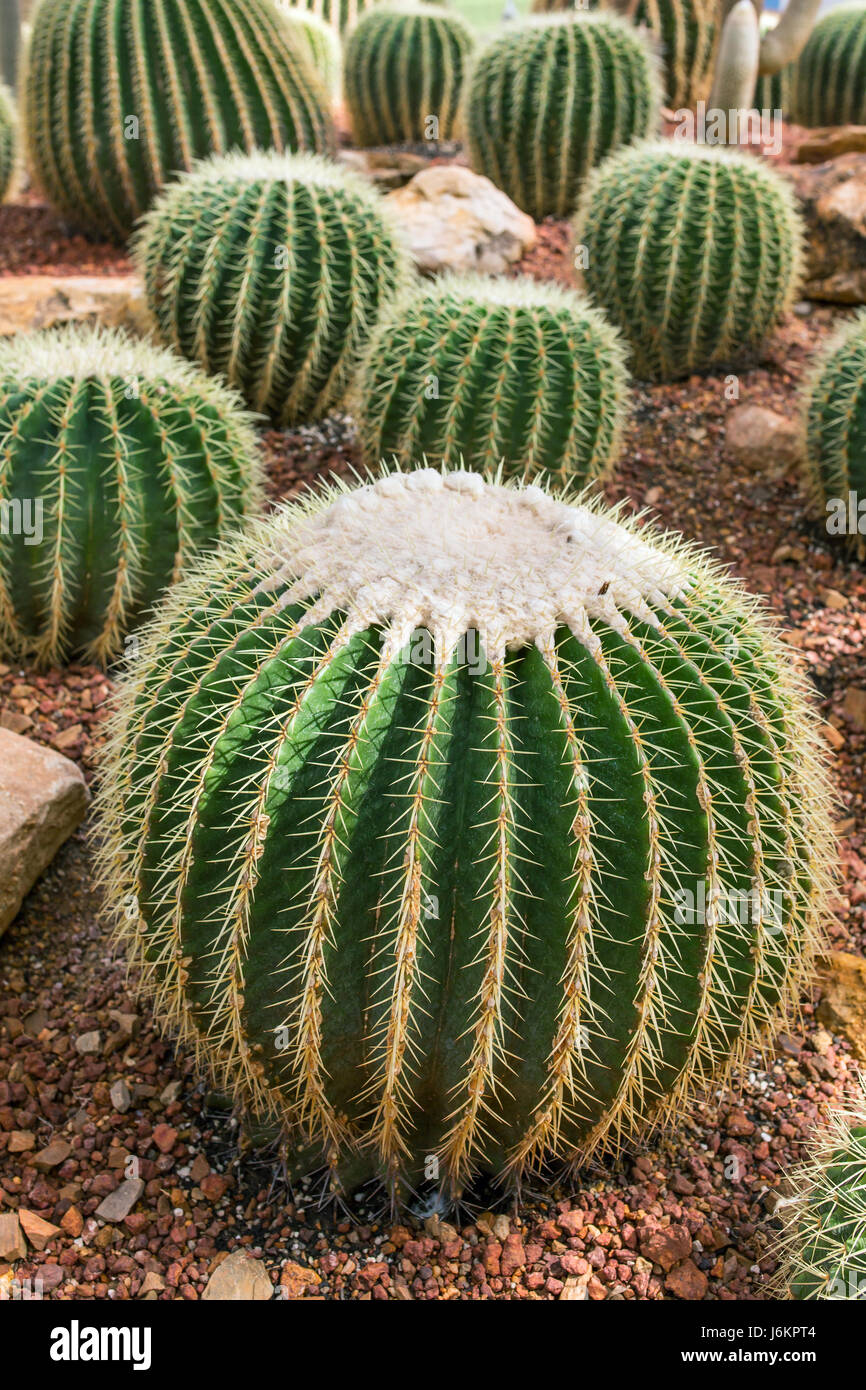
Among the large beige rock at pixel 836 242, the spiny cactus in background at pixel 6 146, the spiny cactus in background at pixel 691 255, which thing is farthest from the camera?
the spiny cactus in background at pixel 6 146

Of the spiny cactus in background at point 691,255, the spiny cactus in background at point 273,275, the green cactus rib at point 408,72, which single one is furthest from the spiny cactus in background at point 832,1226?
the green cactus rib at point 408,72

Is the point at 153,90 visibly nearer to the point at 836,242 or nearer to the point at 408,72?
the point at 836,242

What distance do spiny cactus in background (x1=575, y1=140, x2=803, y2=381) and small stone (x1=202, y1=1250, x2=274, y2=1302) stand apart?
186 inches

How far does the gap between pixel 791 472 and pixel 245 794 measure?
380cm

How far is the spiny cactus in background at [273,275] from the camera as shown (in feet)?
Answer: 17.6

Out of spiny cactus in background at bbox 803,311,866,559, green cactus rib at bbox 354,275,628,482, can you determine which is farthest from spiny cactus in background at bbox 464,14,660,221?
green cactus rib at bbox 354,275,628,482

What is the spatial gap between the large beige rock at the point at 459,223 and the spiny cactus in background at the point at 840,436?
2.44 m

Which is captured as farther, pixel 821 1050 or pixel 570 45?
pixel 570 45

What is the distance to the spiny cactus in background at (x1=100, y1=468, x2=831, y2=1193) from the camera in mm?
2404

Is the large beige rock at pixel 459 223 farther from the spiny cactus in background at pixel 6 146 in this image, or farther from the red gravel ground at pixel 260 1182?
the red gravel ground at pixel 260 1182

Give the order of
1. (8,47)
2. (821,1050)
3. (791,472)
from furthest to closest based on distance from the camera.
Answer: (8,47)
(791,472)
(821,1050)

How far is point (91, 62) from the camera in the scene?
729 centimetres
